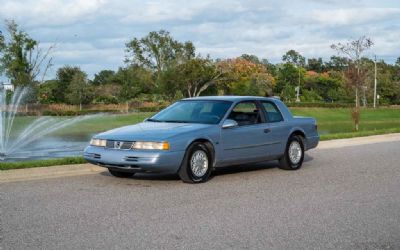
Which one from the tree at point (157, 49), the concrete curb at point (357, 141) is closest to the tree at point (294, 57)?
the tree at point (157, 49)

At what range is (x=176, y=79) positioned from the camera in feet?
208

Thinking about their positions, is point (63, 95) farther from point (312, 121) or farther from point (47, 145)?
point (312, 121)

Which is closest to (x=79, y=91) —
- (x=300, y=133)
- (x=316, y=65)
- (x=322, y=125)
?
(x=322, y=125)

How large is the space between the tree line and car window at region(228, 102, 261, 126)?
78.9 feet

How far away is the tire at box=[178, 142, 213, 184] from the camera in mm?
10312

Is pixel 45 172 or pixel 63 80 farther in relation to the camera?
pixel 63 80

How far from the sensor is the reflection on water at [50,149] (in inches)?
617

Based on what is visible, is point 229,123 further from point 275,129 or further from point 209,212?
point 209,212

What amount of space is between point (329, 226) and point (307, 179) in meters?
4.07

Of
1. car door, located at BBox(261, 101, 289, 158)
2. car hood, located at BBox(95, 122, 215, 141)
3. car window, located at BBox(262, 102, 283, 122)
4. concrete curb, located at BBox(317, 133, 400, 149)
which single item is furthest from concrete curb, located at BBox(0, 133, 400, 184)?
concrete curb, located at BBox(317, 133, 400, 149)

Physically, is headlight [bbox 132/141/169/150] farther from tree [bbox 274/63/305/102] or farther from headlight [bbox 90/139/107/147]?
tree [bbox 274/63/305/102]

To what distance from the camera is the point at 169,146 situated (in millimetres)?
10047

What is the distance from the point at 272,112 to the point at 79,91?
44.8m

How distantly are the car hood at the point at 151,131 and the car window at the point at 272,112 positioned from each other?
1.90 metres
